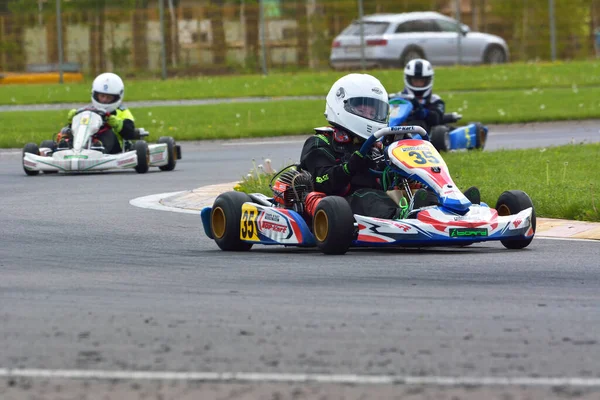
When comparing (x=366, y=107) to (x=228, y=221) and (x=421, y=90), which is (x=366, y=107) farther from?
(x=421, y=90)

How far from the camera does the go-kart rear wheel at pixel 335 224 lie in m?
8.39

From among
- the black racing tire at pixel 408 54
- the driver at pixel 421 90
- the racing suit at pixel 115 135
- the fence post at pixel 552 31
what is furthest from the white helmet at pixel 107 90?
the fence post at pixel 552 31

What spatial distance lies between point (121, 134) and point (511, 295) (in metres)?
11.4

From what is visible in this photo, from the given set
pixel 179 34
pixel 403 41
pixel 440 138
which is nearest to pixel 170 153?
pixel 440 138

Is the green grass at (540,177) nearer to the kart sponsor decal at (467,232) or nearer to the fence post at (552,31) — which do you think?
the kart sponsor decal at (467,232)

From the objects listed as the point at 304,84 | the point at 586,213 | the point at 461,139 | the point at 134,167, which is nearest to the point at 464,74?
the point at 304,84

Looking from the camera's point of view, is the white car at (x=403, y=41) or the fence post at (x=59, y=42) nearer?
the fence post at (x=59, y=42)

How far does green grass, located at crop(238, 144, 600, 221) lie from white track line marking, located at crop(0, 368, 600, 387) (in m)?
5.54

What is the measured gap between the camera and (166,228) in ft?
35.3

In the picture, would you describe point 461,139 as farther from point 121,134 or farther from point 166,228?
point 166,228

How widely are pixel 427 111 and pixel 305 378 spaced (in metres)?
13.4

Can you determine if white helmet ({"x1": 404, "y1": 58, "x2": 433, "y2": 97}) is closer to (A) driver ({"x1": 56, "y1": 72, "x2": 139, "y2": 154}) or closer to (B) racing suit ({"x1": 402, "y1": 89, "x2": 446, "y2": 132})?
(B) racing suit ({"x1": 402, "y1": 89, "x2": 446, "y2": 132})

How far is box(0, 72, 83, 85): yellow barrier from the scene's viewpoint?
33.4 m

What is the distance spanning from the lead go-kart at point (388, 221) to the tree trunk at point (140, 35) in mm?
24444
